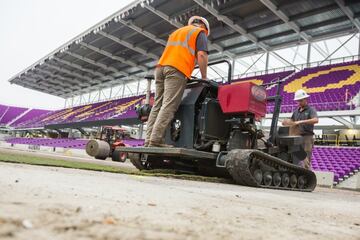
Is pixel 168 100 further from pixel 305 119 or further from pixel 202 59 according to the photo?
pixel 305 119

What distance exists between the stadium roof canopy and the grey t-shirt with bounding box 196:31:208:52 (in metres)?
12.8

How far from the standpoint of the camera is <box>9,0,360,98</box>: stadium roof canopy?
16828mm

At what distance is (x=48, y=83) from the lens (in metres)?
40.3

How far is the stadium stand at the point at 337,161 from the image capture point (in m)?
10.6

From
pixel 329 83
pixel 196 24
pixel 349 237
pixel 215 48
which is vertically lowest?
pixel 349 237

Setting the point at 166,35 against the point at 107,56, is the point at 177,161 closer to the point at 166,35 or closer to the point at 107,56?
the point at 166,35

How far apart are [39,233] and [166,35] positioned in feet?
68.6

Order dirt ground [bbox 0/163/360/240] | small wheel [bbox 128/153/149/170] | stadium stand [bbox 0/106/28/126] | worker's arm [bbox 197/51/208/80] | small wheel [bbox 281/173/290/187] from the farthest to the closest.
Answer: stadium stand [bbox 0/106/28/126]
small wheel [bbox 128/153/149/170]
small wheel [bbox 281/173/290/187]
worker's arm [bbox 197/51/208/80]
dirt ground [bbox 0/163/360/240]

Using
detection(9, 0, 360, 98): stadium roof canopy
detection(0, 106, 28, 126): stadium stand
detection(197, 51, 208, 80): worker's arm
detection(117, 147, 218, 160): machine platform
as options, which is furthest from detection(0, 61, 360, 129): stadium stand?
detection(0, 106, 28, 126): stadium stand

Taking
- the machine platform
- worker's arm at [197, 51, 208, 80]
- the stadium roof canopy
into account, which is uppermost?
the stadium roof canopy

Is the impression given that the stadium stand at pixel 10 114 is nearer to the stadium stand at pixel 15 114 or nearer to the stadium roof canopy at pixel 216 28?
the stadium stand at pixel 15 114

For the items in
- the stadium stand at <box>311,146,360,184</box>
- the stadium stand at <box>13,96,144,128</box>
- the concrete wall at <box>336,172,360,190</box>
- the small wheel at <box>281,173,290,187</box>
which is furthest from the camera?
the stadium stand at <box>13,96,144,128</box>

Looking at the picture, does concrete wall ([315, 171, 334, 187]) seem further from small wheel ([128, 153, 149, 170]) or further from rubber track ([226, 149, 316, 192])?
small wheel ([128, 153, 149, 170])

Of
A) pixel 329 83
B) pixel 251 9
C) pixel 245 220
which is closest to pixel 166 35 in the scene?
pixel 251 9
